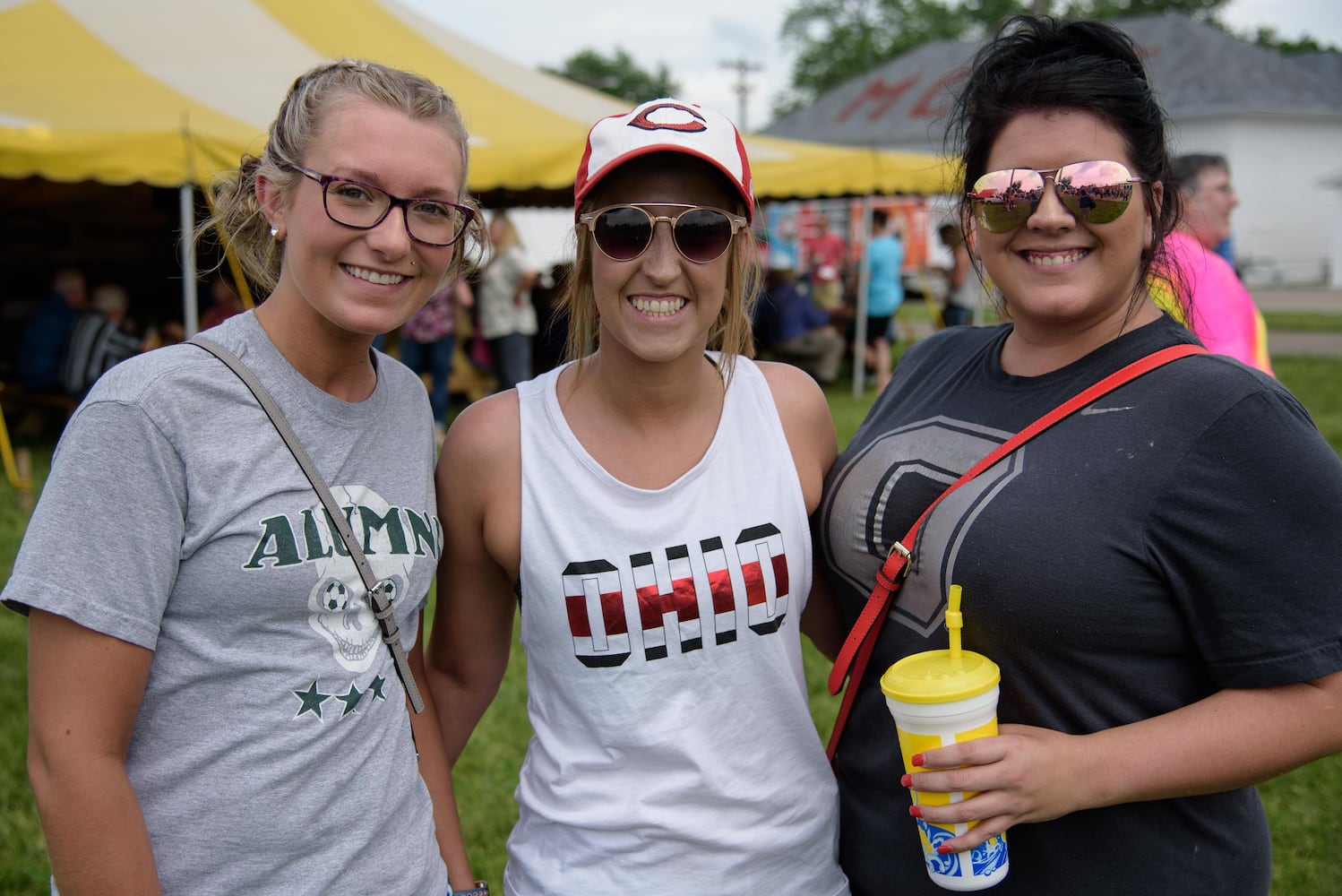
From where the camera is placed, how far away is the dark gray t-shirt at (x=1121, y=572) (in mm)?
1412

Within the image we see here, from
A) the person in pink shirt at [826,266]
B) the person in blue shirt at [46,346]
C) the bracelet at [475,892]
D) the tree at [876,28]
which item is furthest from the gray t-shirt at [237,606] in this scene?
the tree at [876,28]

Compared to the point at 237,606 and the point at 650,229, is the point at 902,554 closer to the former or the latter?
the point at 650,229

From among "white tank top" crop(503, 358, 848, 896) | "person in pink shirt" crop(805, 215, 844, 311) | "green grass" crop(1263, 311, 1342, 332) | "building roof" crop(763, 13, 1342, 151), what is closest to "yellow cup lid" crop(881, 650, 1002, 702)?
"white tank top" crop(503, 358, 848, 896)

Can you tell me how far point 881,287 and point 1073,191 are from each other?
11354 mm

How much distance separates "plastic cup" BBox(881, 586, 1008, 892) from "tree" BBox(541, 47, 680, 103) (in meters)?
71.7

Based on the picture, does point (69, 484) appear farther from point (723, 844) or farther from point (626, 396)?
point (723, 844)

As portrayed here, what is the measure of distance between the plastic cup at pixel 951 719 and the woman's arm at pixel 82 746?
106 centimetres

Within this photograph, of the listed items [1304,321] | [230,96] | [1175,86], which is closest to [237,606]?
[230,96]

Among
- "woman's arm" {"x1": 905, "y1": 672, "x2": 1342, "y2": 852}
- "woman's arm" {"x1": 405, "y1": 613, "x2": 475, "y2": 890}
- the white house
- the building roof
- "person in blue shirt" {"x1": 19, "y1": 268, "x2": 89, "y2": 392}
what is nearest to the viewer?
"woman's arm" {"x1": 905, "y1": 672, "x2": 1342, "y2": 852}

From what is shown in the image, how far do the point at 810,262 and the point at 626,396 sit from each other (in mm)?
20395

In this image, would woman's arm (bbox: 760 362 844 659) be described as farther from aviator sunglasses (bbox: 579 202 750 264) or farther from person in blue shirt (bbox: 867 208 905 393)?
person in blue shirt (bbox: 867 208 905 393)

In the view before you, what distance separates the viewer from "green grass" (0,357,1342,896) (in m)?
3.16

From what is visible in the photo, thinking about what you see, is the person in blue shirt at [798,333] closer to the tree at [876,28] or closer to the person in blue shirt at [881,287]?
the person in blue shirt at [881,287]

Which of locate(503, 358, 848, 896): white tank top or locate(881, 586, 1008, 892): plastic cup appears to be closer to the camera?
locate(881, 586, 1008, 892): plastic cup
